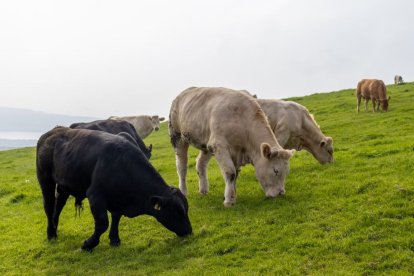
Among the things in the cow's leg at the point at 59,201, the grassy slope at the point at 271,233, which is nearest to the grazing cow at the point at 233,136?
the grassy slope at the point at 271,233

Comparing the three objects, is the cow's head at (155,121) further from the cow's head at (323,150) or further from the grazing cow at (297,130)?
the cow's head at (323,150)

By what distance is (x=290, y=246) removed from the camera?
7.58 m

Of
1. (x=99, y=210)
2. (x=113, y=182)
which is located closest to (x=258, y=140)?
(x=113, y=182)

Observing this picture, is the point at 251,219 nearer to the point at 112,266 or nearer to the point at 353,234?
the point at 353,234

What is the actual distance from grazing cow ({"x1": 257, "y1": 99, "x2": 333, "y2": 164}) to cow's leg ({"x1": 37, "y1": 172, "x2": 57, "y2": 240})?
21.6ft

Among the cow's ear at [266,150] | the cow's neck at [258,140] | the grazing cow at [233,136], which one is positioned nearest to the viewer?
the cow's ear at [266,150]

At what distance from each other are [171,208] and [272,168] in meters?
2.54

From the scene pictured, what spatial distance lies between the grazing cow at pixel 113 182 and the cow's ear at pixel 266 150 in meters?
2.12

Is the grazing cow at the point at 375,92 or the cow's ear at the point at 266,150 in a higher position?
the grazing cow at the point at 375,92

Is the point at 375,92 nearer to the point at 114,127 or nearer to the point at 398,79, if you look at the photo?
the point at 114,127

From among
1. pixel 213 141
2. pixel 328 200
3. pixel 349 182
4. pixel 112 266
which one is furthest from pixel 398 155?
pixel 112 266

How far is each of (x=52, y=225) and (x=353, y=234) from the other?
19.5 ft

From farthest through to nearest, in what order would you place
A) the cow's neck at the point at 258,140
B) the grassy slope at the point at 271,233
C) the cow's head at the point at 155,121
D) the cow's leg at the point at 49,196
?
the cow's head at the point at 155,121, the cow's neck at the point at 258,140, the cow's leg at the point at 49,196, the grassy slope at the point at 271,233

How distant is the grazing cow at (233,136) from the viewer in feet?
32.2
